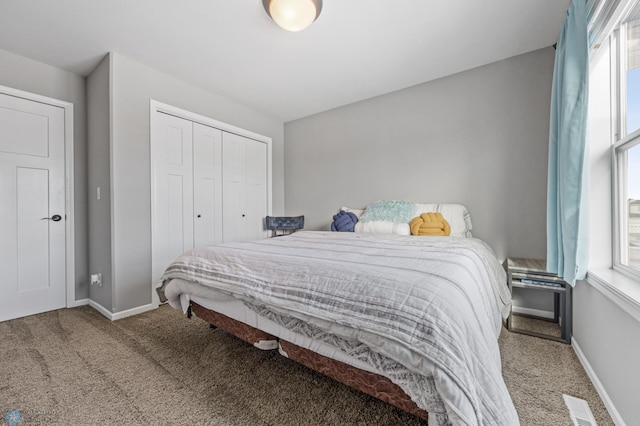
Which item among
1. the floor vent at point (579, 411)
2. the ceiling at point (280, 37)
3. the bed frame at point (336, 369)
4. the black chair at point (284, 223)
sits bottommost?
the floor vent at point (579, 411)

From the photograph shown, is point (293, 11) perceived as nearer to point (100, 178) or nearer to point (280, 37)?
point (280, 37)

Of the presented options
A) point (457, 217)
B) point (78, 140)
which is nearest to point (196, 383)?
point (457, 217)

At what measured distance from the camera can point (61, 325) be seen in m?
2.23

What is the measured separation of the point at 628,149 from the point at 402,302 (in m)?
1.67

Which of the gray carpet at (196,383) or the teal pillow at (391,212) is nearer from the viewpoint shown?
the gray carpet at (196,383)

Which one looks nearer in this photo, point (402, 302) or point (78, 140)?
point (402, 302)

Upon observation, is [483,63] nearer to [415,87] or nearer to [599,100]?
[415,87]

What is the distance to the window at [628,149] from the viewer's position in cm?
136

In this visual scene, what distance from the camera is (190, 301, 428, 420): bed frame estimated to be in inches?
40.1

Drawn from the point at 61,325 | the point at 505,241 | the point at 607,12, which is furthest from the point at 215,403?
the point at 607,12

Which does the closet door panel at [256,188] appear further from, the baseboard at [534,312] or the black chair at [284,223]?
the baseboard at [534,312]

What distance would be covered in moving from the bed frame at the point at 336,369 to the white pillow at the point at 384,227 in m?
1.68

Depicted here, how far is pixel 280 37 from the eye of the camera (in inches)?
87.6

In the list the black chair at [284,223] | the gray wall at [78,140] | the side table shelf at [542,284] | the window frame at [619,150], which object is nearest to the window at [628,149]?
the window frame at [619,150]
